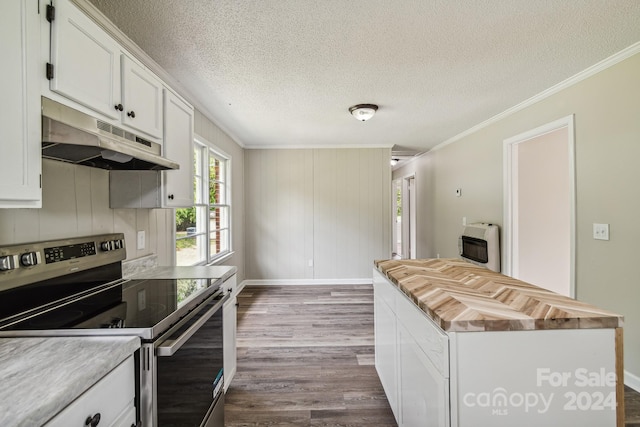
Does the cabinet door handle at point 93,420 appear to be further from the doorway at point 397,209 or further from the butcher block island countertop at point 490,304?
the doorway at point 397,209

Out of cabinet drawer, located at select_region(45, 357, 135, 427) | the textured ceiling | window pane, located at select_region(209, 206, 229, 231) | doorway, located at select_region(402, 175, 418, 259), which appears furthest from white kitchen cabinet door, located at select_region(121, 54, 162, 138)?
doorway, located at select_region(402, 175, 418, 259)

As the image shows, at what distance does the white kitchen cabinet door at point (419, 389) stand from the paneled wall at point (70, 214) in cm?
177

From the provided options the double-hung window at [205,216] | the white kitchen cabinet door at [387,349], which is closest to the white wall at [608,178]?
the white kitchen cabinet door at [387,349]

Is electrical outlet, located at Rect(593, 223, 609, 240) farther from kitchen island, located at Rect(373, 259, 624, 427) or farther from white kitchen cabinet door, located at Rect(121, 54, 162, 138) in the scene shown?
white kitchen cabinet door, located at Rect(121, 54, 162, 138)

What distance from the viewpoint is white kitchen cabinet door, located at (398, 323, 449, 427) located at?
0.99 meters

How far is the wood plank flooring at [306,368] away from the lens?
1825mm

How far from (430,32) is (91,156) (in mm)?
2029

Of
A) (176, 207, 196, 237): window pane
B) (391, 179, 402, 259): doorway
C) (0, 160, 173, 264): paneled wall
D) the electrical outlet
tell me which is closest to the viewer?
(0, 160, 173, 264): paneled wall

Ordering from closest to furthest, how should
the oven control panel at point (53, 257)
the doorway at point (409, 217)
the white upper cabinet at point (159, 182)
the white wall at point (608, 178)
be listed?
the oven control panel at point (53, 257) < the white upper cabinet at point (159, 182) < the white wall at point (608, 178) < the doorway at point (409, 217)

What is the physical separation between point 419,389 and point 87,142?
5.51 ft

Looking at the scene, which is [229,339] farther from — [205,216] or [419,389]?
[205,216]

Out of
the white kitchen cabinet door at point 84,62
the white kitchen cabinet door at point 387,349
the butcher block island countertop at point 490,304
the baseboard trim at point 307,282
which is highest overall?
the white kitchen cabinet door at point 84,62

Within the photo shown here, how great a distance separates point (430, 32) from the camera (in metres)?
1.75

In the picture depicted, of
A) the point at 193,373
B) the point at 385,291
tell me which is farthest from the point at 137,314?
the point at 385,291
